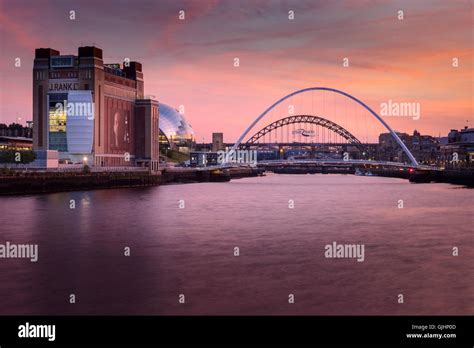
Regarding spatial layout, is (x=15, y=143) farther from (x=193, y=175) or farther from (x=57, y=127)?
(x=193, y=175)

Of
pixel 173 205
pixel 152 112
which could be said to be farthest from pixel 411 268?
pixel 152 112

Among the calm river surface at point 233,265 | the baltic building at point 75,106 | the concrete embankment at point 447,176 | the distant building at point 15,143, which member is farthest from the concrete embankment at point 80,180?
the concrete embankment at point 447,176

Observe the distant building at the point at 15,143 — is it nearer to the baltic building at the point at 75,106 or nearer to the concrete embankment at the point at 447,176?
the baltic building at the point at 75,106

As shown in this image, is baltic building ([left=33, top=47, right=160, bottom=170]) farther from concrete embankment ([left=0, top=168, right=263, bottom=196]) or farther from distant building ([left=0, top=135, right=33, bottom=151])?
distant building ([left=0, top=135, right=33, bottom=151])

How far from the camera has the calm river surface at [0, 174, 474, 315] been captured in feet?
62.8

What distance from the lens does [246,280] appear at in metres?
22.8

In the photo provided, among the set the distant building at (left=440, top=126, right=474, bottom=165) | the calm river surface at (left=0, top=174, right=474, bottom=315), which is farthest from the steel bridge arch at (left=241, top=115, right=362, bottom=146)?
the calm river surface at (left=0, top=174, right=474, bottom=315)

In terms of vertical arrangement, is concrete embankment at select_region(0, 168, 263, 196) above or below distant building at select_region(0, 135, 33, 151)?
below

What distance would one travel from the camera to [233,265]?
26141 mm

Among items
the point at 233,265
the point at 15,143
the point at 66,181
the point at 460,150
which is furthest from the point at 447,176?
the point at 233,265

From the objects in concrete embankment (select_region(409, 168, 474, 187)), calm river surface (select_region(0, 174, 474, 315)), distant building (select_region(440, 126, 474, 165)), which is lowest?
calm river surface (select_region(0, 174, 474, 315))

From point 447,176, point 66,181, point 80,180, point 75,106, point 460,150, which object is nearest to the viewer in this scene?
point 66,181
